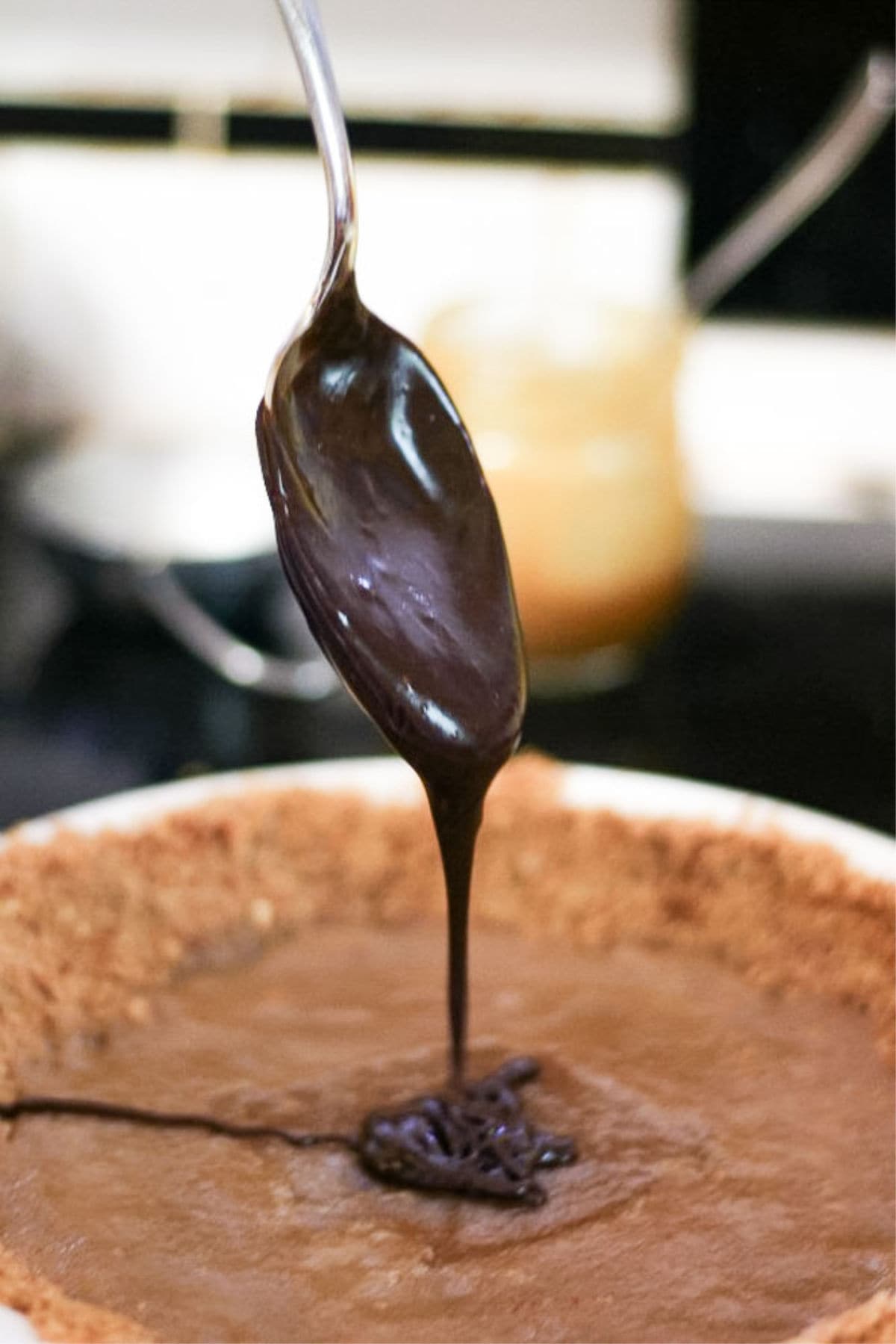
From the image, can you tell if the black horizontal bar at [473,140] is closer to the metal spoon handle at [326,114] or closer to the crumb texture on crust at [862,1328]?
the metal spoon handle at [326,114]

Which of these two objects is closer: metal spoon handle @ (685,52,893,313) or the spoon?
the spoon

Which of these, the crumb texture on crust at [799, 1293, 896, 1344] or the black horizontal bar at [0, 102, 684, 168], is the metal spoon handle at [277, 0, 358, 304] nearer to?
the crumb texture on crust at [799, 1293, 896, 1344]

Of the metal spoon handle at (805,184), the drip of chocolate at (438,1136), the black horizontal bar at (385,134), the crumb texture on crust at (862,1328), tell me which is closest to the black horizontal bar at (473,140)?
the black horizontal bar at (385,134)

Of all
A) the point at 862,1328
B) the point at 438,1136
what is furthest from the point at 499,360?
the point at 862,1328

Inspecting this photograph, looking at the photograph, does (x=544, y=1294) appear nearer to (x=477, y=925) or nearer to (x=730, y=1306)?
(x=730, y=1306)

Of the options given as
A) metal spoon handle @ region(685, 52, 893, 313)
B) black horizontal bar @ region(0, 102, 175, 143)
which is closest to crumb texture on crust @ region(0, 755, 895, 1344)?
metal spoon handle @ region(685, 52, 893, 313)

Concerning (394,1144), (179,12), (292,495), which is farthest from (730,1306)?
(179,12)
